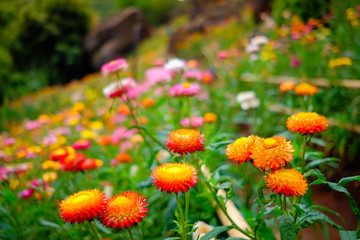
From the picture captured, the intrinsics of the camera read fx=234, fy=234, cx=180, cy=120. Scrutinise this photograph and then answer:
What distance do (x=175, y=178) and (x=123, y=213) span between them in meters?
0.14

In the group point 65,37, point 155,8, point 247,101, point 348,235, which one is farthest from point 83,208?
point 155,8

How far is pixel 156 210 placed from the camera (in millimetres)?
1310

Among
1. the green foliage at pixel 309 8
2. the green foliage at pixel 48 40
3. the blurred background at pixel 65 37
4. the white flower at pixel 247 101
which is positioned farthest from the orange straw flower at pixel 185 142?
the green foliage at pixel 48 40

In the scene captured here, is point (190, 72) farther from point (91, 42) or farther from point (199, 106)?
point (91, 42)

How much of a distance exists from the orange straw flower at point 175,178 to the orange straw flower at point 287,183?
0.59 feet

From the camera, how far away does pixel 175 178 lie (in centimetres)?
55

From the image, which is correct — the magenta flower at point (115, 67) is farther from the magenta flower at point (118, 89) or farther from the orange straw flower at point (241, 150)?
the orange straw flower at point (241, 150)

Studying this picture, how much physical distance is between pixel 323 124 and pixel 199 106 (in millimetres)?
2289

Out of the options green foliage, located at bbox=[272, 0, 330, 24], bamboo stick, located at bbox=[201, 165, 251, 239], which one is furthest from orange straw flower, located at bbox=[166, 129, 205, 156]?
green foliage, located at bbox=[272, 0, 330, 24]

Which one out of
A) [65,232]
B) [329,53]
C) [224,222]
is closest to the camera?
[224,222]

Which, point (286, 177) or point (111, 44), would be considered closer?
point (286, 177)

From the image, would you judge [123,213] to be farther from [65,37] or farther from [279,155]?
[65,37]

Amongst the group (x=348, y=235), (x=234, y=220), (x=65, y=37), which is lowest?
(x=234, y=220)

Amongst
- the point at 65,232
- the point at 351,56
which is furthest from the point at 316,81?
the point at 65,232
